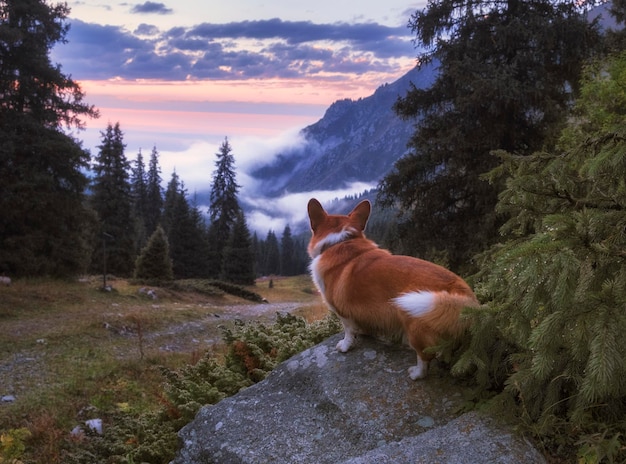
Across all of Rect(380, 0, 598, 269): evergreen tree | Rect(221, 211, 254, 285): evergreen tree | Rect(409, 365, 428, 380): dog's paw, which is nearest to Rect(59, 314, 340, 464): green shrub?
Rect(409, 365, 428, 380): dog's paw

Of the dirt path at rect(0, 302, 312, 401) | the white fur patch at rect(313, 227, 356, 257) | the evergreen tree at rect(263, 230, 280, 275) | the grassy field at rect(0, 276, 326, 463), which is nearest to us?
the white fur patch at rect(313, 227, 356, 257)

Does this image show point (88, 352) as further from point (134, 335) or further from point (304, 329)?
point (304, 329)

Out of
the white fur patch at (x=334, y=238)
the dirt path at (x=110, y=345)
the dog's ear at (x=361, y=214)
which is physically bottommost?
the dirt path at (x=110, y=345)

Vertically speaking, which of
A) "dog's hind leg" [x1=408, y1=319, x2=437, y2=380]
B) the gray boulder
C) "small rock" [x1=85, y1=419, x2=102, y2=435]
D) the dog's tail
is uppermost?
the dog's tail

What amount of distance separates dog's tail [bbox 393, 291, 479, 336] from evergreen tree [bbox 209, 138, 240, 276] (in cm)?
5926

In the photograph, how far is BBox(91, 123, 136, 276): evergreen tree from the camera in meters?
44.7

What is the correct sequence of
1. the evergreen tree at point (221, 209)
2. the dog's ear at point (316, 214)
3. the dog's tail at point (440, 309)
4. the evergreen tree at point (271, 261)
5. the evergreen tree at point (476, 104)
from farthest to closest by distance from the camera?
1. the evergreen tree at point (271, 261)
2. the evergreen tree at point (221, 209)
3. the evergreen tree at point (476, 104)
4. the dog's ear at point (316, 214)
5. the dog's tail at point (440, 309)

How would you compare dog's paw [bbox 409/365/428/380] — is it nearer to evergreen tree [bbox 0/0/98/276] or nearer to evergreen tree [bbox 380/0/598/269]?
evergreen tree [bbox 380/0/598/269]

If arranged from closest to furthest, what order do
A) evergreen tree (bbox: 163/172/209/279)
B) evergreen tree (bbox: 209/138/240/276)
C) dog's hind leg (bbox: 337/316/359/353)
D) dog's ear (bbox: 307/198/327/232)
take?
1. dog's hind leg (bbox: 337/316/359/353)
2. dog's ear (bbox: 307/198/327/232)
3. evergreen tree (bbox: 163/172/209/279)
4. evergreen tree (bbox: 209/138/240/276)

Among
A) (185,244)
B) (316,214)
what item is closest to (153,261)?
(185,244)

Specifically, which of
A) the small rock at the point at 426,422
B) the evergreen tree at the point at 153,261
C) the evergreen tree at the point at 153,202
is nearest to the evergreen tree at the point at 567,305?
the small rock at the point at 426,422

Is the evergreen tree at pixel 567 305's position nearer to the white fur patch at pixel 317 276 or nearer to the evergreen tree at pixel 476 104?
the white fur patch at pixel 317 276

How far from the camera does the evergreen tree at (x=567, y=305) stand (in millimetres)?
2459

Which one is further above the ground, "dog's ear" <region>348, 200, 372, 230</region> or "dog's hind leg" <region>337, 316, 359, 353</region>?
"dog's ear" <region>348, 200, 372, 230</region>
